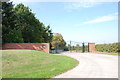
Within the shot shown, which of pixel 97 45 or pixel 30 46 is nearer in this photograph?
pixel 30 46

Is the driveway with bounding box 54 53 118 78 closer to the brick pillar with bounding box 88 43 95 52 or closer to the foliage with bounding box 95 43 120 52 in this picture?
the foliage with bounding box 95 43 120 52

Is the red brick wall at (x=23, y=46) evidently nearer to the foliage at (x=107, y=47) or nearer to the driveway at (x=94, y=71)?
the driveway at (x=94, y=71)

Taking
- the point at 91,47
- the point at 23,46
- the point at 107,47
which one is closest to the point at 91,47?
the point at 91,47

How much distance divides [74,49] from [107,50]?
28.1 ft

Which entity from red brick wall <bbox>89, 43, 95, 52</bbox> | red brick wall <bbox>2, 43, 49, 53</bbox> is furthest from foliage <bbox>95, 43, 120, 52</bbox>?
red brick wall <bbox>2, 43, 49, 53</bbox>

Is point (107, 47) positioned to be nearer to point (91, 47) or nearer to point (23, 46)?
point (91, 47)

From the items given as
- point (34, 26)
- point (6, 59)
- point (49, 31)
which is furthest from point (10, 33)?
point (49, 31)

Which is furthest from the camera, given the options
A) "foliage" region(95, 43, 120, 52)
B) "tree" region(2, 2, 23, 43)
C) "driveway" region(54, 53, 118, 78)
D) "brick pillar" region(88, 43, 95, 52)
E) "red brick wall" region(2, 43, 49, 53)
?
"brick pillar" region(88, 43, 95, 52)

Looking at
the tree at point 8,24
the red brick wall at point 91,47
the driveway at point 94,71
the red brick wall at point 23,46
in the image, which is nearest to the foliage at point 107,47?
the red brick wall at point 91,47

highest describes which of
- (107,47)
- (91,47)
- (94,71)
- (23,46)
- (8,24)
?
(8,24)

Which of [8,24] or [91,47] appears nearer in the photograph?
[8,24]

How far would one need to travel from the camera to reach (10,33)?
21.7 metres

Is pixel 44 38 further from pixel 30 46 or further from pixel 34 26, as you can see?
pixel 30 46

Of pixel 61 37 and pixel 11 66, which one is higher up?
pixel 61 37
